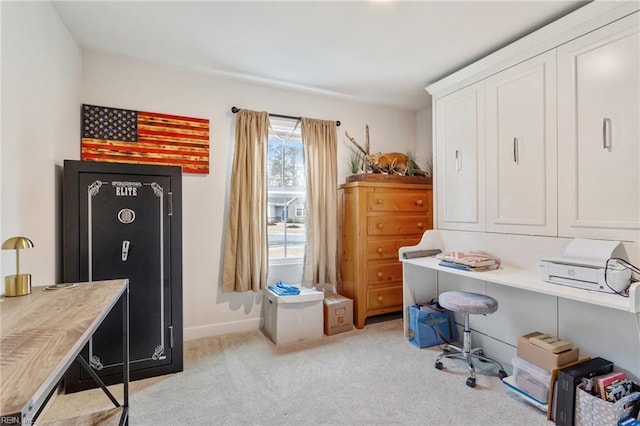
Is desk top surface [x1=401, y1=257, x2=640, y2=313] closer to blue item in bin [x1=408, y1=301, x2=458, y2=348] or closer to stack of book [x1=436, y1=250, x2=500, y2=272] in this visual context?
stack of book [x1=436, y1=250, x2=500, y2=272]

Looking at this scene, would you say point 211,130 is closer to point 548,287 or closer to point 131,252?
point 131,252

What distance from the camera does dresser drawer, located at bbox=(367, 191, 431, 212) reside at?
320cm

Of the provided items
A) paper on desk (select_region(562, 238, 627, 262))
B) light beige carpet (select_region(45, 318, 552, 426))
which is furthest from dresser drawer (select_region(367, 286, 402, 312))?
paper on desk (select_region(562, 238, 627, 262))

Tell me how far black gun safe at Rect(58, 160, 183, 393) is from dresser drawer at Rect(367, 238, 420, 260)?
70.8 inches

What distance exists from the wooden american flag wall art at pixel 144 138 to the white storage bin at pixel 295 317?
4.72 feet

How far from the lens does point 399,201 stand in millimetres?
3330

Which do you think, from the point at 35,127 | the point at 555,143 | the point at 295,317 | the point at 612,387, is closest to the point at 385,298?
the point at 295,317

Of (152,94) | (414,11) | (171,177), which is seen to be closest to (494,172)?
(414,11)

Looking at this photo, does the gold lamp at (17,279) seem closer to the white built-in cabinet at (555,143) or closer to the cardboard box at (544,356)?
the cardboard box at (544,356)

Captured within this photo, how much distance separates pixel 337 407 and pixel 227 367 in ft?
3.12

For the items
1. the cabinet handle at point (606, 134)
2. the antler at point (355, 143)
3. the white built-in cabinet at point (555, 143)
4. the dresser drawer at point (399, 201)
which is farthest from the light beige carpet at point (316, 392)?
the antler at point (355, 143)

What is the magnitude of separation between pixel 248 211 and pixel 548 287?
2402 mm

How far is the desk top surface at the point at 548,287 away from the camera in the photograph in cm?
148

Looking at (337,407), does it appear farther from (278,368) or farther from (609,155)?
(609,155)
